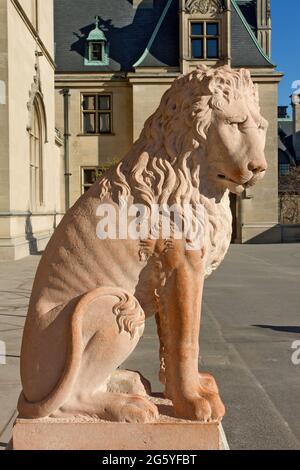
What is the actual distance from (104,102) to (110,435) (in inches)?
1011

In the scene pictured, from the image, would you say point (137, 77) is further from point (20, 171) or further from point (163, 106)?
point (163, 106)

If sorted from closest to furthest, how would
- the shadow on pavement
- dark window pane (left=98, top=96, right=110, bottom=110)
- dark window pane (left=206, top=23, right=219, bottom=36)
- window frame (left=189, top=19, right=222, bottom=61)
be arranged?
the shadow on pavement
window frame (left=189, top=19, right=222, bottom=61)
dark window pane (left=206, top=23, right=219, bottom=36)
dark window pane (left=98, top=96, right=110, bottom=110)

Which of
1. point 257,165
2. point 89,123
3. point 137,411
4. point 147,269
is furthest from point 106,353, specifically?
point 89,123

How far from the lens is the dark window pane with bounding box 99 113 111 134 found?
88.3 feet

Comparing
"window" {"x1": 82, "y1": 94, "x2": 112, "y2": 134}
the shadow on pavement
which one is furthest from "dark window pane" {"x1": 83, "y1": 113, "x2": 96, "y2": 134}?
the shadow on pavement

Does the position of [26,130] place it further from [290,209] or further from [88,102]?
[290,209]

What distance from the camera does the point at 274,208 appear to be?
84.4 ft

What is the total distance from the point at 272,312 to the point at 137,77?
1952 cm

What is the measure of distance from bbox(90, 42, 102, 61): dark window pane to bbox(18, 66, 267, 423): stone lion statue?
85.5 ft

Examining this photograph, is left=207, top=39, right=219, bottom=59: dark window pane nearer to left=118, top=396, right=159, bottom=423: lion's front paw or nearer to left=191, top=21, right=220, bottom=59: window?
left=191, top=21, right=220, bottom=59: window

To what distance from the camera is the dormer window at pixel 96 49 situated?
27094 mm

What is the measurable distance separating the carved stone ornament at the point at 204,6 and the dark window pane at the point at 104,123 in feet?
19.7
